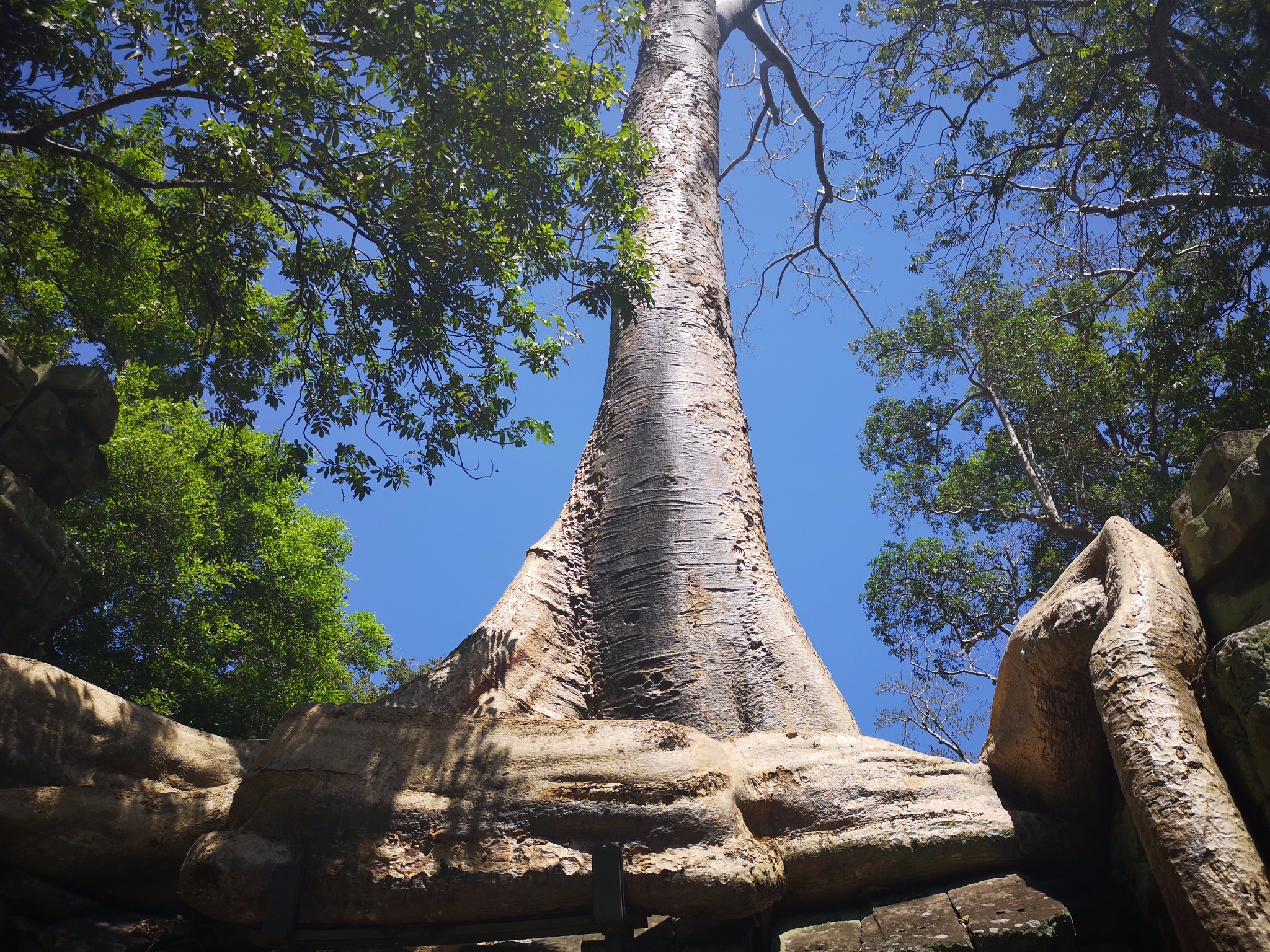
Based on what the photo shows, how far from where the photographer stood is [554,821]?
2.50 metres

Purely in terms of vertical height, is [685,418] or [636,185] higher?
[636,185]

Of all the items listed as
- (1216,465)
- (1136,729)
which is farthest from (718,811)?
(1216,465)

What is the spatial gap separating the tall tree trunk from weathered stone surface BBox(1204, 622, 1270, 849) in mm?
1339

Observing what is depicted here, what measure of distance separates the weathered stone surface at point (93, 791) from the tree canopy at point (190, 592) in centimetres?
542

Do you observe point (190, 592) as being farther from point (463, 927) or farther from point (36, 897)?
point (463, 927)

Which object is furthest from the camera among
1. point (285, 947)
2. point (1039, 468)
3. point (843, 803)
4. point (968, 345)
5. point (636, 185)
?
point (968, 345)

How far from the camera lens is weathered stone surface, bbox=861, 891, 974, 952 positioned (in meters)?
2.31

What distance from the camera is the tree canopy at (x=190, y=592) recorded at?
9008 mm

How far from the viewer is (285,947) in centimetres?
231

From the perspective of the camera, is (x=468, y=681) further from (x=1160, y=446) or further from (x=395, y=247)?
(x=1160, y=446)

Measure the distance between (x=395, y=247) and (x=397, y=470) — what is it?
1168mm

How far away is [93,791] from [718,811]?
6.31 feet

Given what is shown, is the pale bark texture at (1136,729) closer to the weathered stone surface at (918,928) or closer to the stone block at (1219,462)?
the stone block at (1219,462)

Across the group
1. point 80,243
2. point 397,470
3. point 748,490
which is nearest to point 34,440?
point 80,243
